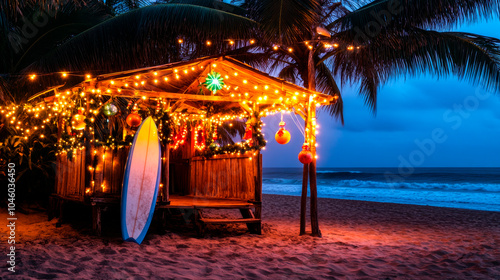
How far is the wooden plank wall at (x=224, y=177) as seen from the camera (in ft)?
27.5

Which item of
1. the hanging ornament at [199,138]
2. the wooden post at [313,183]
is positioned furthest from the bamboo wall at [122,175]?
the wooden post at [313,183]

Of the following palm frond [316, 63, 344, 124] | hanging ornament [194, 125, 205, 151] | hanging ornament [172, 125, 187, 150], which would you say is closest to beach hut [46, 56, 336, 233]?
hanging ornament [194, 125, 205, 151]

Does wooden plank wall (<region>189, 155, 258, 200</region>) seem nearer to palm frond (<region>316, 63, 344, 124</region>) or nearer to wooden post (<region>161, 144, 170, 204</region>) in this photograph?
wooden post (<region>161, 144, 170, 204</region>)

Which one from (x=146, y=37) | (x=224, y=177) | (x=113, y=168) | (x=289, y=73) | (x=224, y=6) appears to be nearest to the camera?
(x=113, y=168)

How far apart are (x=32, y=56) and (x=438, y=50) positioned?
1096 centimetres

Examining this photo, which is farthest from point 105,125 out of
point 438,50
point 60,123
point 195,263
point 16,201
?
point 438,50

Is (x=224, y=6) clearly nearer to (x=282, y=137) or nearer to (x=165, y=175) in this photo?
(x=282, y=137)

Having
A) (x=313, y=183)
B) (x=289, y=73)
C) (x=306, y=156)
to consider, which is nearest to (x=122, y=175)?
(x=306, y=156)

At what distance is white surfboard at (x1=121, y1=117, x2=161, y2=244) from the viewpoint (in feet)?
22.4

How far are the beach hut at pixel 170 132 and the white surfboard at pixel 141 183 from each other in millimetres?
427

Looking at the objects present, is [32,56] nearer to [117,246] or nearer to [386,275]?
[117,246]

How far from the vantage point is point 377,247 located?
7.04 m

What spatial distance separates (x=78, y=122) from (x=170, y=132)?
1664 mm

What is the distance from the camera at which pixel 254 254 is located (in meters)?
6.31
